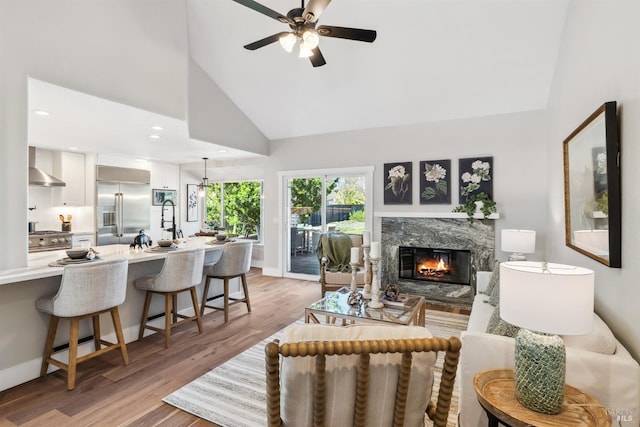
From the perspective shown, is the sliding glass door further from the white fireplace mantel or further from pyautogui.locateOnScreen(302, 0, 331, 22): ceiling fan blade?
pyautogui.locateOnScreen(302, 0, 331, 22): ceiling fan blade

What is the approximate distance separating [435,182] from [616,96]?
3061mm

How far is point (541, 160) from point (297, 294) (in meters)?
3.88

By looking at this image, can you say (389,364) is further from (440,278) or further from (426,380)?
(440,278)

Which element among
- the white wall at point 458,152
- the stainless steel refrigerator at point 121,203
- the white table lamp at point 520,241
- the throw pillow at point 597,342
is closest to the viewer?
the throw pillow at point 597,342

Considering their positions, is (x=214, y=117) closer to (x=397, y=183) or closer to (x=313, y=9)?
(x=397, y=183)

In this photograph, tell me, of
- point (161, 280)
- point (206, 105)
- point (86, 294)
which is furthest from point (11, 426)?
point (206, 105)

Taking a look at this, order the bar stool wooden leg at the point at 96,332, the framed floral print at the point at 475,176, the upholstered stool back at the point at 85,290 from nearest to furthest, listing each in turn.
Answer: the upholstered stool back at the point at 85,290, the bar stool wooden leg at the point at 96,332, the framed floral print at the point at 475,176

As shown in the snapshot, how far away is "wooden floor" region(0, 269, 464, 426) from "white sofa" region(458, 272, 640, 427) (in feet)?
5.36

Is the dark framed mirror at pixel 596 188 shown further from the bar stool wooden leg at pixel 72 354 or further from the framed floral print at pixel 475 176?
the bar stool wooden leg at pixel 72 354

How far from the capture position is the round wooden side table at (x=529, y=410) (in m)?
1.36

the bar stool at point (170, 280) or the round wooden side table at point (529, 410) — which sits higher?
the bar stool at point (170, 280)

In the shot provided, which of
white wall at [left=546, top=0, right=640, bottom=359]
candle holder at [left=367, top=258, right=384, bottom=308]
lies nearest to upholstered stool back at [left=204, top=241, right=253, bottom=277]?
candle holder at [left=367, top=258, right=384, bottom=308]

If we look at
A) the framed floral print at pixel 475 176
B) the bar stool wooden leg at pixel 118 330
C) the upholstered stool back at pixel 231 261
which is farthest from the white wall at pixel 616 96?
the bar stool wooden leg at pixel 118 330

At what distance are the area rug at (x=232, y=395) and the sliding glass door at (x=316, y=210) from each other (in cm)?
306
